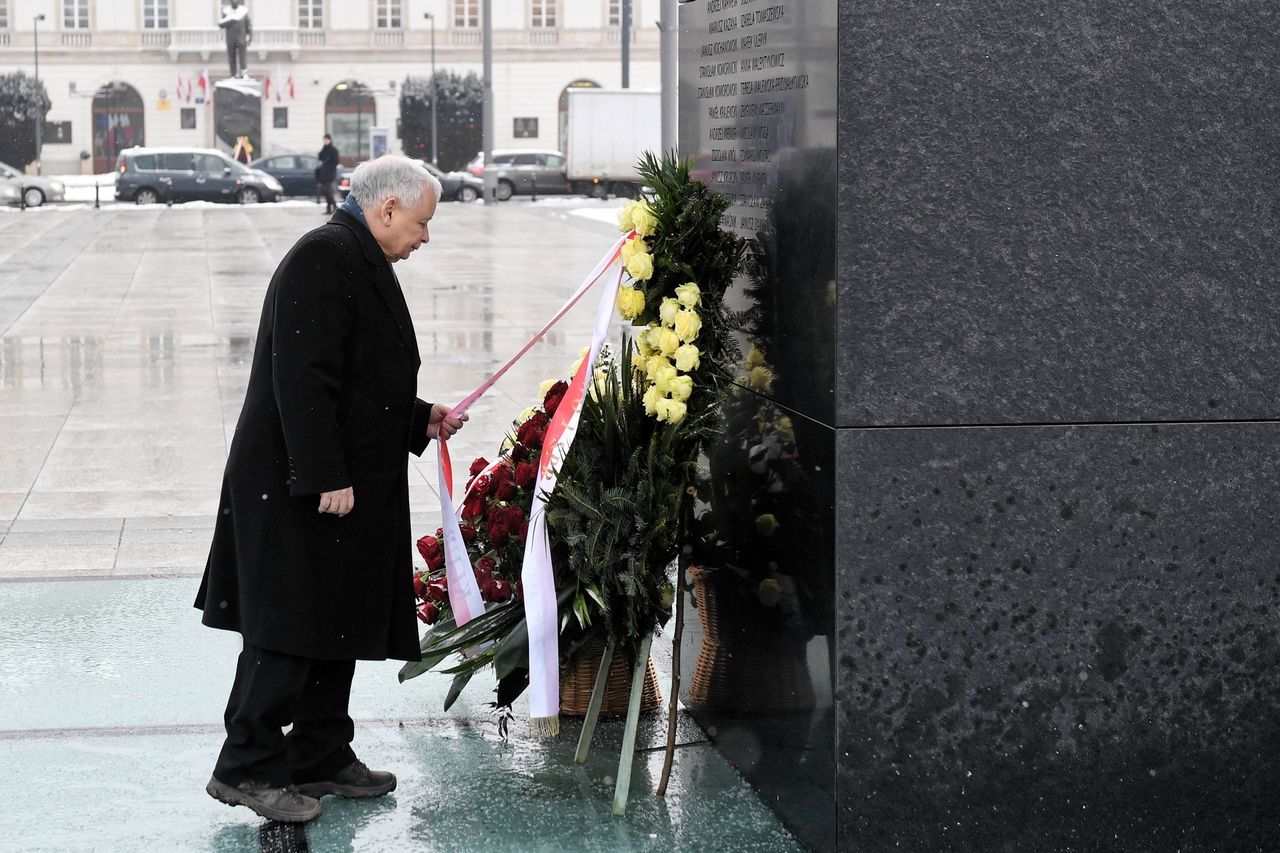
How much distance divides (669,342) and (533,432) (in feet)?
1.95

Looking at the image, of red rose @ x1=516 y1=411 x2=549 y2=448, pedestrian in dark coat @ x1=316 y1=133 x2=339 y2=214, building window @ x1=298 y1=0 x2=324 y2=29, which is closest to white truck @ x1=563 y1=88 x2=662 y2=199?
pedestrian in dark coat @ x1=316 y1=133 x2=339 y2=214

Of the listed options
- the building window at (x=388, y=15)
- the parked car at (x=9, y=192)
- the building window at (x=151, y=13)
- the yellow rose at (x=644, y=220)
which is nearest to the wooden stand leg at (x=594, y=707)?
Result: the yellow rose at (x=644, y=220)

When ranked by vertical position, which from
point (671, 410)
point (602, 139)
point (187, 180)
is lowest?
point (671, 410)

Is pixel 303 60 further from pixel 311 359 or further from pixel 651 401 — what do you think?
pixel 311 359

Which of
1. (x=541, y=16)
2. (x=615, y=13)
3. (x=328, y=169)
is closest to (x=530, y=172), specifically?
(x=328, y=169)

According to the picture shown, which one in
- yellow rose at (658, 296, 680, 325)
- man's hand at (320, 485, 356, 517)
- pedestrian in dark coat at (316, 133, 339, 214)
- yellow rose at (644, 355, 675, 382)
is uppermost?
pedestrian in dark coat at (316, 133, 339, 214)

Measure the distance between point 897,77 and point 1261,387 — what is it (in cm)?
111

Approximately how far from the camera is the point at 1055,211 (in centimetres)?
367

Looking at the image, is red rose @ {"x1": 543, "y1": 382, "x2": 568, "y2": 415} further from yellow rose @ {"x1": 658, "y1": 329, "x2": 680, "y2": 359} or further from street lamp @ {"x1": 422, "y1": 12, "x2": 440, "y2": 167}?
street lamp @ {"x1": 422, "y1": 12, "x2": 440, "y2": 167}

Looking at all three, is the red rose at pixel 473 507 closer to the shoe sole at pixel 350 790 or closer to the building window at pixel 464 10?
the shoe sole at pixel 350 790

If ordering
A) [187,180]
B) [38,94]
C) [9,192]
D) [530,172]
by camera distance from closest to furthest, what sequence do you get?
[9,192] → [187,180] → [530,172] → [38,94]

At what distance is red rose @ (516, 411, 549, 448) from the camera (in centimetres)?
449

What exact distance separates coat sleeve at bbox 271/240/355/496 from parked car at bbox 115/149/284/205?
4147 centimetres

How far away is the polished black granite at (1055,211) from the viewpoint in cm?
361
